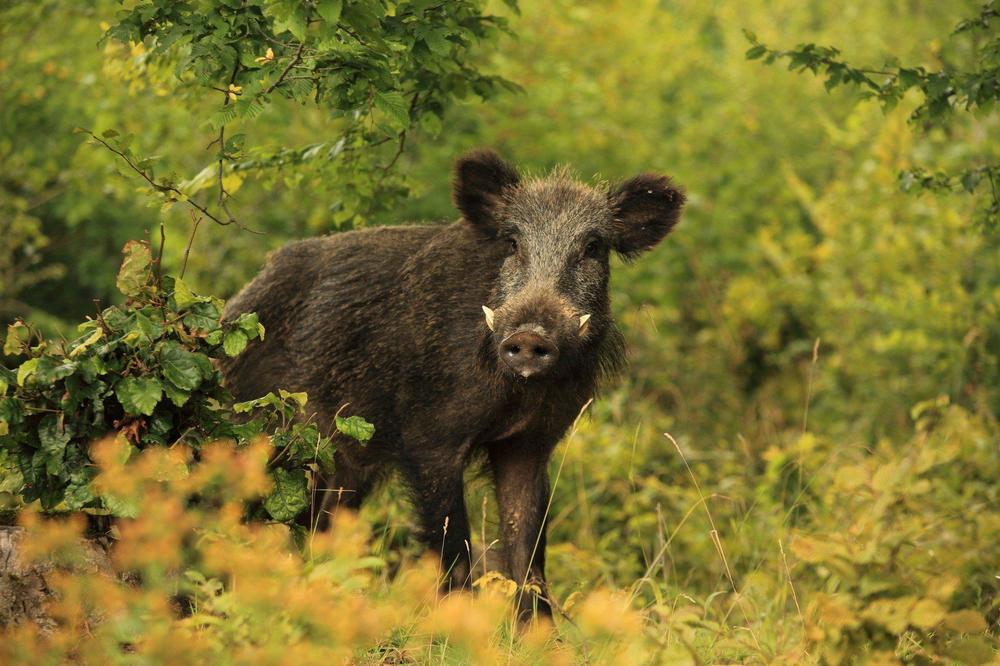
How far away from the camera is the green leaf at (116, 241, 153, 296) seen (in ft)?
12.6

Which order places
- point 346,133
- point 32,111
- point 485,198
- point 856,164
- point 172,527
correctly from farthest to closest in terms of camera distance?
1. point 856,164
2. point 32,111
3. point 485,198
4. point 346,133
5. point 172,527

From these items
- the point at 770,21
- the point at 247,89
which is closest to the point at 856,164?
the point at 770,21

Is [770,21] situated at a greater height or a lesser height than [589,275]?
greater

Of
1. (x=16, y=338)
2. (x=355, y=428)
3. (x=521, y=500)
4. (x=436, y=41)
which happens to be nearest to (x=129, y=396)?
(x=16, y=338)

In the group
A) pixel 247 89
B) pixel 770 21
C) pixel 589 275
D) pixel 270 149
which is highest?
pixel 770 21

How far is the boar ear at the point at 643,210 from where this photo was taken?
568cm

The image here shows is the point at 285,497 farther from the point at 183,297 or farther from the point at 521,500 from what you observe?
the point at 521,500

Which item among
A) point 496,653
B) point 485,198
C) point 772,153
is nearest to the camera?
point 496,653

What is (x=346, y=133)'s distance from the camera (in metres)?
5.23

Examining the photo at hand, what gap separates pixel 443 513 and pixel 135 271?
1910 millimetres

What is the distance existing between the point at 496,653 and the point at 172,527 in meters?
1.35

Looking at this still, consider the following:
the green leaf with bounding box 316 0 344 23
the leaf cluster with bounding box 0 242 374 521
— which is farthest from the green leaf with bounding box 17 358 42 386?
the green leaf with bounding box 316 0 344 23

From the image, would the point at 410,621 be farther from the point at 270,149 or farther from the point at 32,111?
the point at 32,111

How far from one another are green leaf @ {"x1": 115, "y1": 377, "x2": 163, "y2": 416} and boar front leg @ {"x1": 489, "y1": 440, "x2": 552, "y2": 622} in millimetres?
2106
